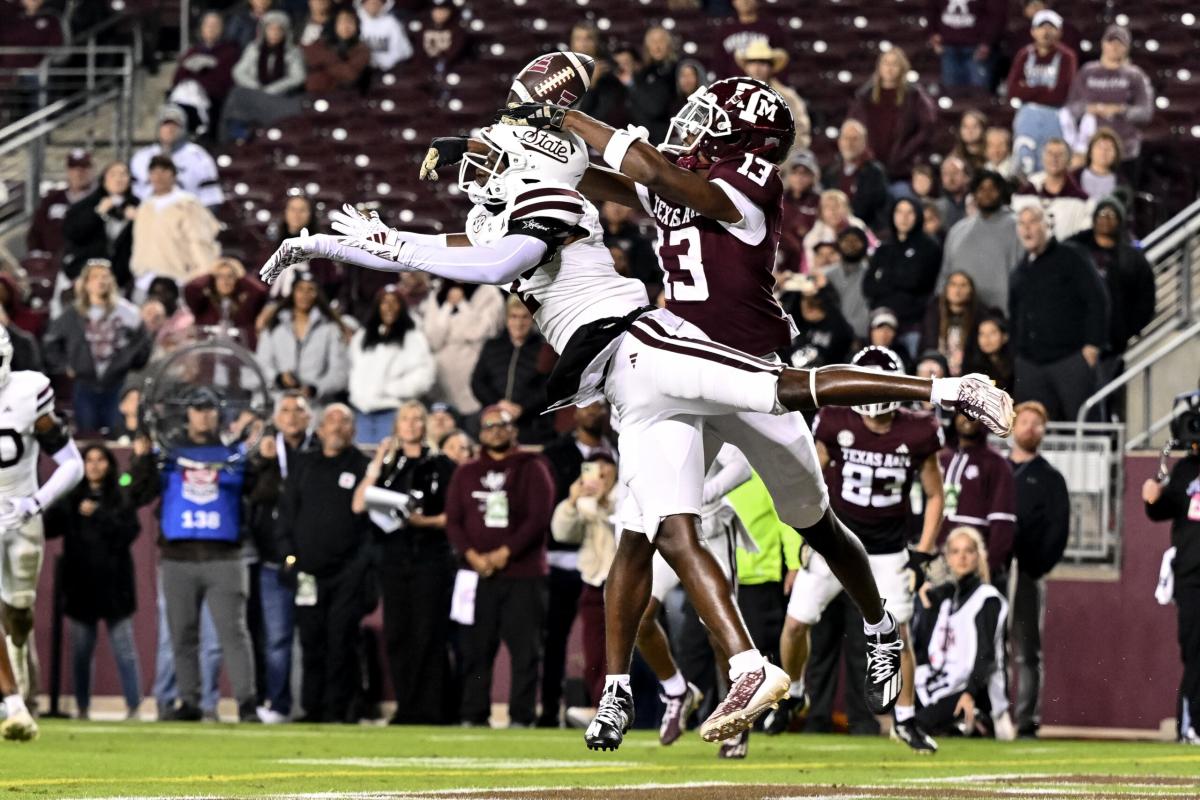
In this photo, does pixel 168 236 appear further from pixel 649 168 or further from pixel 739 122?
pixel 649 168

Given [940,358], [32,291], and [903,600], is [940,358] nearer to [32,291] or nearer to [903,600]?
[903,600]

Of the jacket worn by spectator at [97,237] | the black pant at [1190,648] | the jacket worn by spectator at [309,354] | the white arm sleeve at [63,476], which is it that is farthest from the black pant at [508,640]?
the jacket worn by spectator at [97,237]

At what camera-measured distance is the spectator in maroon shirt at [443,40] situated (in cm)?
1828

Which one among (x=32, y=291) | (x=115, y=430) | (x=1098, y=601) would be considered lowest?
(x=1098, y=601)

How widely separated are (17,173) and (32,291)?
2.13 m

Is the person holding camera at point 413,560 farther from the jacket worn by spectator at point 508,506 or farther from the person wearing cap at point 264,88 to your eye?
the person wearing cap at point 264,88

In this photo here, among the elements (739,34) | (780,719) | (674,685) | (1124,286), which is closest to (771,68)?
(739,34)

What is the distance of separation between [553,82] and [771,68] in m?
8.27

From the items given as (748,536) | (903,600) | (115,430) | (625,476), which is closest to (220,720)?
(115,430)

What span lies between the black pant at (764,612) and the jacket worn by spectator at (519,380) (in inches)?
82.8

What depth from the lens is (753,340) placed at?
760 centimetres

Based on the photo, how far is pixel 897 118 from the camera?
1534 cm

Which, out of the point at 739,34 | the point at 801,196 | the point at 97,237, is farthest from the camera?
the point at 97,237

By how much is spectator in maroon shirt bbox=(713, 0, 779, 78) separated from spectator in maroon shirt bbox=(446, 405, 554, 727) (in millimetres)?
4366
